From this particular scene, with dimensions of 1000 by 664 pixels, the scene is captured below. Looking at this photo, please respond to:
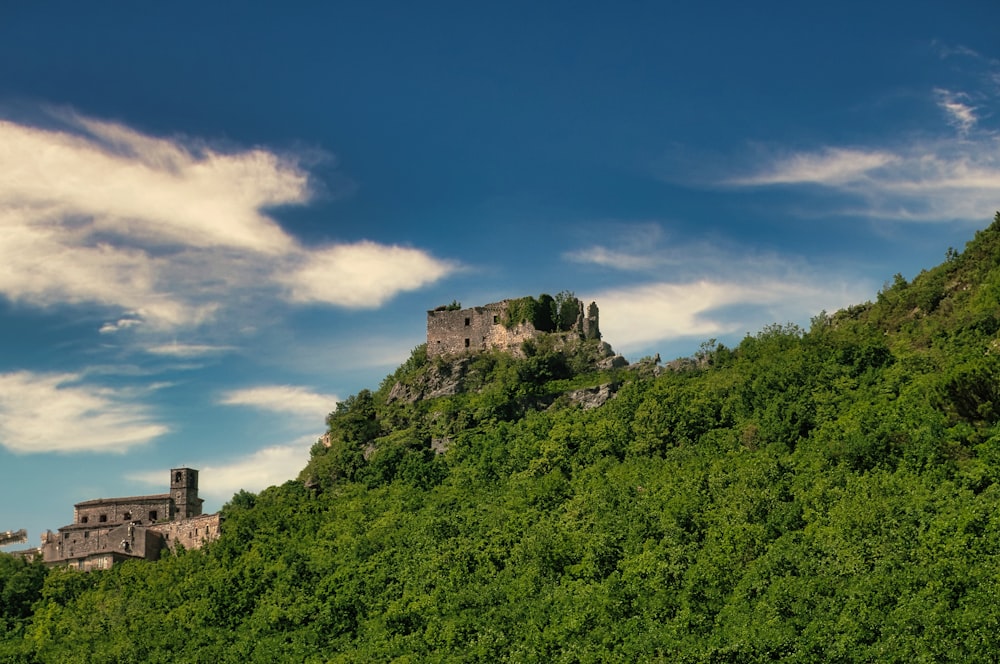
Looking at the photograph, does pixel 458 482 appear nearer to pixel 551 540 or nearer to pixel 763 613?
pixel 551 540

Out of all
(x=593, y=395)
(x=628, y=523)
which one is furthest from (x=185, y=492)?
(x=628, y=523)

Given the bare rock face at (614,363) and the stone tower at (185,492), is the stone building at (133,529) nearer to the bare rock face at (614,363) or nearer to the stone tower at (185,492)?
the stone tower at (185,492)

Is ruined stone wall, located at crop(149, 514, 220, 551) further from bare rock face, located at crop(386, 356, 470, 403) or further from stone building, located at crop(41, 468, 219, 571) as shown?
bare rock face, located at crop(386, 356, 470, 403)

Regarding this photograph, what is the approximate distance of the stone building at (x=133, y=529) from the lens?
79562 mm

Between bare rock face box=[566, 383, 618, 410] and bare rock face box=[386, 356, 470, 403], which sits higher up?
bare rock face box=[386, 356, 470, 403]

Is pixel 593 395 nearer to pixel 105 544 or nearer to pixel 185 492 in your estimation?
pixel 185 492

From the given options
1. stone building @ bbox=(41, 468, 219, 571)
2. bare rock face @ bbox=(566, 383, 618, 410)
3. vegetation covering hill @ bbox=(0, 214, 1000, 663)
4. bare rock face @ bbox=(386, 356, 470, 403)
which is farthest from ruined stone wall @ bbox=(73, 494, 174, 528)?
bare rock face @ bbox=(566, 383, 618, 410)

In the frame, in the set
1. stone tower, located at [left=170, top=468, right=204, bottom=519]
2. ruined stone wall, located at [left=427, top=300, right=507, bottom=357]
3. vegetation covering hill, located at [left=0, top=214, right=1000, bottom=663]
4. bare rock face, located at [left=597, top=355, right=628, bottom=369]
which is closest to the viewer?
vegetation covering hill, located at [left=0, top=214, right=1000, bottom=663]

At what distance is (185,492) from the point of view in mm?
88125

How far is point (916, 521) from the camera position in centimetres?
4812

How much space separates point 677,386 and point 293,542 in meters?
23.2

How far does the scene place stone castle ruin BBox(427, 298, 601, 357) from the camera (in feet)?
274

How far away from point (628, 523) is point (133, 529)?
37.6 m

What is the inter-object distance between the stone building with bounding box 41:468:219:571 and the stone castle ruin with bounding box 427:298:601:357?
738 inches
